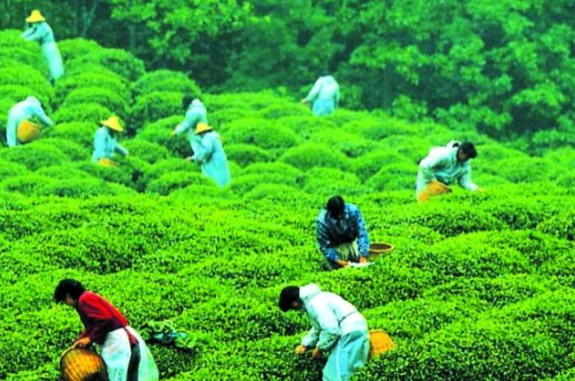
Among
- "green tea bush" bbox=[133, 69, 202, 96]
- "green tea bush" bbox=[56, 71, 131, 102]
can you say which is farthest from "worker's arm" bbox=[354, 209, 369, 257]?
"green tea bush" bbox=[133, 69, 202, 96]

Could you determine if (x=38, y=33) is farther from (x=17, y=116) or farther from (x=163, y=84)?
(x=17, y=116)

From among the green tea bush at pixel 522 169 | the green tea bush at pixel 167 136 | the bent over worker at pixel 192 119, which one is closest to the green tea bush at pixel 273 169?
the bent over worker at pixel 192 119

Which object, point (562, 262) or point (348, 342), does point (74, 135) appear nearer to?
point (562, 262)

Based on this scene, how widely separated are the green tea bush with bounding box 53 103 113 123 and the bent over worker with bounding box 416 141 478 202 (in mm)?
10422

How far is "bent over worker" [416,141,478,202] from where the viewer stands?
737 inches

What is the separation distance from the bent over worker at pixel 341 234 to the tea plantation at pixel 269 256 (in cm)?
Answer: 27

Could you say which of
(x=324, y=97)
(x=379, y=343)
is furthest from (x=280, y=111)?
(x=379, y=343)

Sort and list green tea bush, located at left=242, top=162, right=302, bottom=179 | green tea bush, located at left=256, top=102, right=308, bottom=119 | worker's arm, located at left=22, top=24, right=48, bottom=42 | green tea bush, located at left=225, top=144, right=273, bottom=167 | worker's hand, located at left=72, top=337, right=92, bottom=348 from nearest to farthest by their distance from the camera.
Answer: worker's hand, located at left=72, top=337, right=92, bottom=348 < green tea bush, located at left=242, top=162, right=302, bottom=179 < green tea bush, located at left=225, top=144, right=273, bottom=167 < green tea bush, located at left=256, top=102, right=308, bottom=119 < worker's arm, located at left=22, top=24, right=48, bottom=42

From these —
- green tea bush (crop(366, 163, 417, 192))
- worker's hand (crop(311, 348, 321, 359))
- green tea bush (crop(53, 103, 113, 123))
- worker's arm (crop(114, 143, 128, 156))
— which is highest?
worker's hand (crop(311, 348, 321, 359))

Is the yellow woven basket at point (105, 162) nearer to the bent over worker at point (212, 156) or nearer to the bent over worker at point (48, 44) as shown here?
the bent over worker at point (212, 156)

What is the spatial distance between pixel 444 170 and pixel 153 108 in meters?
12.7

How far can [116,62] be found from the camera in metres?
33.7

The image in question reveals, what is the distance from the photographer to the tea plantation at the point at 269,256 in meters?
13.1

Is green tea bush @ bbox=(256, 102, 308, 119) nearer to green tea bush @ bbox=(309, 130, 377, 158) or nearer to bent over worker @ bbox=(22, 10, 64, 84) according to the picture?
green tea bush @ bbox=(309, 130, 377, 158)
